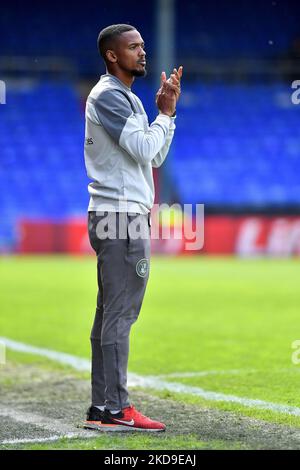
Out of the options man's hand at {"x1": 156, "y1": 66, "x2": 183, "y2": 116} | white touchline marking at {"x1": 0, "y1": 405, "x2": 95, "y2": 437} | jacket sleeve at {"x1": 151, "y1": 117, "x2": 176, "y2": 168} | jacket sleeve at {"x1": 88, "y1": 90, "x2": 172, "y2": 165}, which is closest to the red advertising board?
white touchline marking at {"x1": 0, "y1": 405, "x2": 95, "y2": 437}

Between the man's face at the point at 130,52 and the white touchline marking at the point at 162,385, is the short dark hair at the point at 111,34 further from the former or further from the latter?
the white touchline marking at the point at 162,385

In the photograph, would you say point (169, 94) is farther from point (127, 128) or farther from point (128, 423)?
point (128, 423)

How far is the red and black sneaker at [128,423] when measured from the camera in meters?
4.40

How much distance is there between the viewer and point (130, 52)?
4.48 m

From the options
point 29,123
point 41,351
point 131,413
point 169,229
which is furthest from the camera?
point 29,123

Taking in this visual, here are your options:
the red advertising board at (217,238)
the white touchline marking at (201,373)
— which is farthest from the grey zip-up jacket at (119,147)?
the red advertising board at (217,238)

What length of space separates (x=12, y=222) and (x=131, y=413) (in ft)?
58.6

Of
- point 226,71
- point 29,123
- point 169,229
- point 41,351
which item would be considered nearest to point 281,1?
point 226,71

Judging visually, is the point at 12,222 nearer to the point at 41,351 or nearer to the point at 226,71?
the point at 226,71

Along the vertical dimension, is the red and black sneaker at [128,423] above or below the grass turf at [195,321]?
above

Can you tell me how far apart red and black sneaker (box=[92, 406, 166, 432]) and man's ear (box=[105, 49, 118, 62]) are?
1.70 meters

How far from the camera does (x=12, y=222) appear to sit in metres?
22.0

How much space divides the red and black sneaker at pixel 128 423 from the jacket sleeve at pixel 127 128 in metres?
1.21

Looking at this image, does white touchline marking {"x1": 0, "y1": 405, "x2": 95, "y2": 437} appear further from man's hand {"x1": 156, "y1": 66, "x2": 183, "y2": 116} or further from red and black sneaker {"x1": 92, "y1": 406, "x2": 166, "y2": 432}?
man's hand {"x1": 156, "y1": 66, "x2": 183, "y2": 116}
